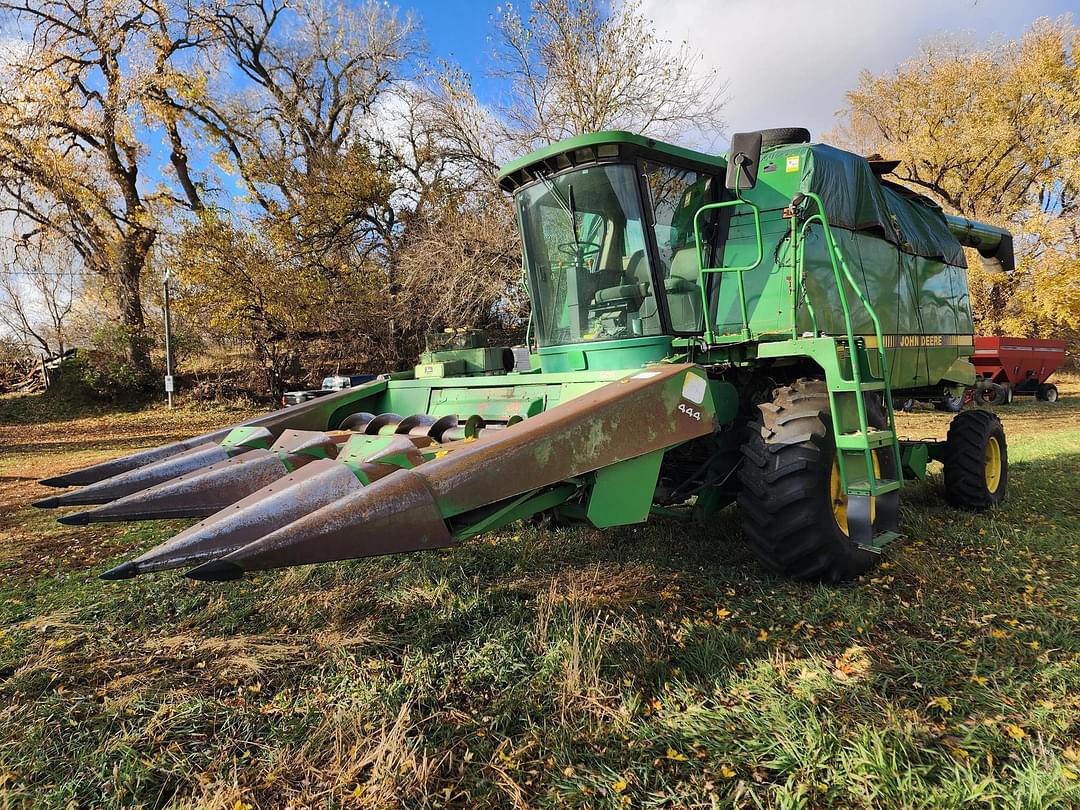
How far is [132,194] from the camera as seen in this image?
741 inches

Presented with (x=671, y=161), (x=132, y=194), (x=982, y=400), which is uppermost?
(x=132, y=194)

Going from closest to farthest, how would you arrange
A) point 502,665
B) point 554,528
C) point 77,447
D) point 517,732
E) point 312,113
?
1. point 517,732
2. point 502,665
3. point 554,528
4. point 77,447
5. point 312,113

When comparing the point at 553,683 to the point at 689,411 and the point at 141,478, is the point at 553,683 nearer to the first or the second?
the point at 689,411

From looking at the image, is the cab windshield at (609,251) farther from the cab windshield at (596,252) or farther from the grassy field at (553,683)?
the grassy field at (553,683)

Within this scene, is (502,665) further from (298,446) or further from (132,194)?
(132,194)

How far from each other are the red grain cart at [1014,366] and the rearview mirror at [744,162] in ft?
54.6

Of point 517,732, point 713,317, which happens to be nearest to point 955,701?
point 517,732

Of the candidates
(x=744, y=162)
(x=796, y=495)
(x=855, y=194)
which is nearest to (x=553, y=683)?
(x=796, y=495)

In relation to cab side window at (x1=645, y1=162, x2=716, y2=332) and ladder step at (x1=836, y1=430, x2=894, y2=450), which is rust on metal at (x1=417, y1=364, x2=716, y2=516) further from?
cab side window at (x1=645, y1=162, x2=716, y2=332)

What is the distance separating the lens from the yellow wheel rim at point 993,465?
6.02 metres

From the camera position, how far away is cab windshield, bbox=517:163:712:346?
13.9 ft

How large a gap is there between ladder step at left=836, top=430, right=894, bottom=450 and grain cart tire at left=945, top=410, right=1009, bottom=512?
2.68 m

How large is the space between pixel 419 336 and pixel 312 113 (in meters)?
8.89

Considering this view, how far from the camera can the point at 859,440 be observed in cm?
364
